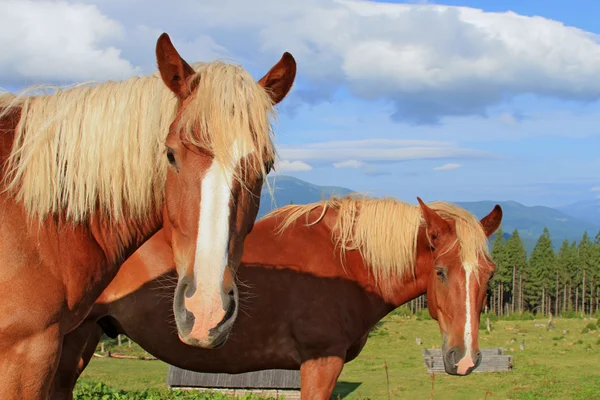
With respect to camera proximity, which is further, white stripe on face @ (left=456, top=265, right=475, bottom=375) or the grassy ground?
→ the grassy ground

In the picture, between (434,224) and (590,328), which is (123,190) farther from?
(590,328)

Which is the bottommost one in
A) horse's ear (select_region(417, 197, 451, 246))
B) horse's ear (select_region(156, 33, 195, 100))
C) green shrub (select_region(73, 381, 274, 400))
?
green shrub (select_region(73, 381, 274, 400))

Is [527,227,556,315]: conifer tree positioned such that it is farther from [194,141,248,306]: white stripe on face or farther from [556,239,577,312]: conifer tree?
[194,141,248,306]: white stripe on face

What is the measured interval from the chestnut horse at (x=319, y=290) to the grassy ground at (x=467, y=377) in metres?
7.10

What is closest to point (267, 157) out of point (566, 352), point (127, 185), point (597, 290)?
point (127, 185)

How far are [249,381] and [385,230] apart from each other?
14.6 meters

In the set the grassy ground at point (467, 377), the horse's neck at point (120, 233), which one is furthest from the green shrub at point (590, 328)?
the horse's neck at point (120, 233)

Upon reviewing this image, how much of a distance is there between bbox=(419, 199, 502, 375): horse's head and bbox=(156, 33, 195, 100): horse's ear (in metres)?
3.28

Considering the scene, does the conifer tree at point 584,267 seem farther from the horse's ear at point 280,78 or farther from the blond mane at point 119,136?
the blond mane at point 119,136

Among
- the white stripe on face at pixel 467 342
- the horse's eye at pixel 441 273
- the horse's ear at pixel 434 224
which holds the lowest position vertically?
the white stripe on face at pixel 467 342

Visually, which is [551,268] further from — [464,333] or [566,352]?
[464,333]

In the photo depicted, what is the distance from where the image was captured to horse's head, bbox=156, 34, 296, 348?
2273 mm

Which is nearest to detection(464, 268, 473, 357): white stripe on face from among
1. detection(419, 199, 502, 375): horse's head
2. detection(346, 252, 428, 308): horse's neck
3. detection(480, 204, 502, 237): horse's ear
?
detection(419, 199, 502, 375): horse's head

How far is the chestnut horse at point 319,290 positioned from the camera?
495 cm
